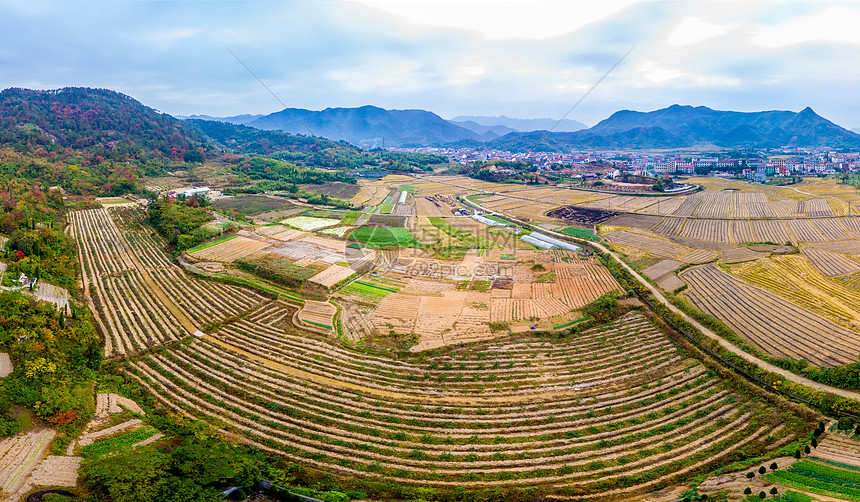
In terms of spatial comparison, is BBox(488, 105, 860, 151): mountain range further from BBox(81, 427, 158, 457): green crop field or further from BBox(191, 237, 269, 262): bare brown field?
BBox(81, 427, 158, 457): green crop field

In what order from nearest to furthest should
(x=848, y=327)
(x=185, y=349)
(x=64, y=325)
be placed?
1. (x=64, y=325)
2. (x=185, y=349)
3. (x=848, y=327)

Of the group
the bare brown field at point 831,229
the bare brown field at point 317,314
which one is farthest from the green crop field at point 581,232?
the bare brown field at point 317,314

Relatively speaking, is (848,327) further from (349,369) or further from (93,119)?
(93,119)

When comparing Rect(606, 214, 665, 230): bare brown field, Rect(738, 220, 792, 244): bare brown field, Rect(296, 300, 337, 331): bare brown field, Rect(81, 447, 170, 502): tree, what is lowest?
Rect(81, 447, 170, 502): tree

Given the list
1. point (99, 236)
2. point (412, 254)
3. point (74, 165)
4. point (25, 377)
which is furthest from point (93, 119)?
point (25, 377)

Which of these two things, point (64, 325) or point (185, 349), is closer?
point (64, 325)

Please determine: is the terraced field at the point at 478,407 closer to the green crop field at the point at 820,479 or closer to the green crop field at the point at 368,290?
the green crop field at the point at 820,479

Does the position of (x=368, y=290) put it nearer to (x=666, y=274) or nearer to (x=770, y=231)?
(x=666, y=274)

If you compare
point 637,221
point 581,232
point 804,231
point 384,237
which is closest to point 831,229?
point 804,231

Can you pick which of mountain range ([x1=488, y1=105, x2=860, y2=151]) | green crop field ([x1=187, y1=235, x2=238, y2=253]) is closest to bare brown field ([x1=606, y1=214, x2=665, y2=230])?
green crop field ([x1=187, y1=235, x2=238, y2=253])
